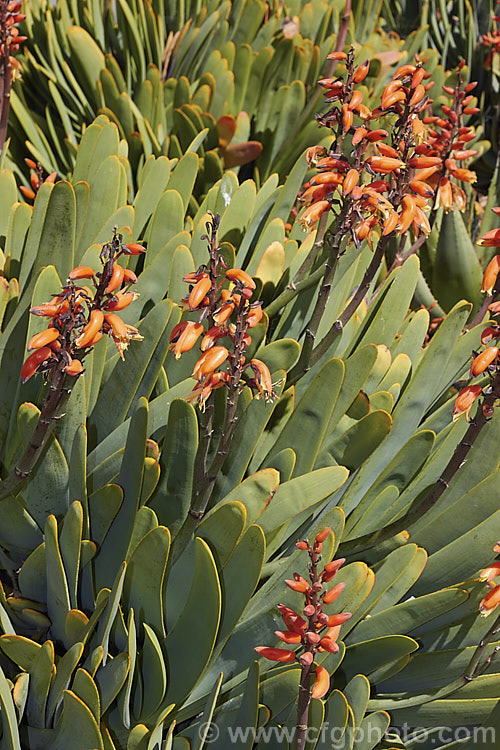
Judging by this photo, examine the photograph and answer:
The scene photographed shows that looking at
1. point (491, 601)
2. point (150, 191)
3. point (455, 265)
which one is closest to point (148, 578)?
point (491, 601)

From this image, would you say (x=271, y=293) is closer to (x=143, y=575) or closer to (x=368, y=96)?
(x=143, y=575)

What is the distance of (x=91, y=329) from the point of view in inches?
39.7

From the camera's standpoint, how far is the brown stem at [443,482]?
43.0 inches

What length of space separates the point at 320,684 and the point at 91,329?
586 millimetres

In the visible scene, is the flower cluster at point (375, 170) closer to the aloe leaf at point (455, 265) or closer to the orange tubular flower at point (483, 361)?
the orange tubular flower at point (483, 361)

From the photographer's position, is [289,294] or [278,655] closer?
[278,655]

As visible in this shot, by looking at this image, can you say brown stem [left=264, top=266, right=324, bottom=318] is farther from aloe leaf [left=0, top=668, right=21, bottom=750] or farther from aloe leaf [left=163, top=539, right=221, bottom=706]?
aloe leaf [left=0, top=668, right=21, bottom=750]

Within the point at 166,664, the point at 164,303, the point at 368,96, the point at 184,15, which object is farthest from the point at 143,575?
the point at 184,15

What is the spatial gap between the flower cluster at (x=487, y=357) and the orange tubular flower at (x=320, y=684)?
0.43 meters

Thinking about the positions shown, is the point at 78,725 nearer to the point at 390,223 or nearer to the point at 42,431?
the point at 42,431

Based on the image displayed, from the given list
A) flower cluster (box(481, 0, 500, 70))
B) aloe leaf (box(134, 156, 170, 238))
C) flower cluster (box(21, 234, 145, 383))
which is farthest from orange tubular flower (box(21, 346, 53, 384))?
flower cluster (box(481, 0, 500, 70))

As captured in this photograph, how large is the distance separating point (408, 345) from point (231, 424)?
762 millimetres

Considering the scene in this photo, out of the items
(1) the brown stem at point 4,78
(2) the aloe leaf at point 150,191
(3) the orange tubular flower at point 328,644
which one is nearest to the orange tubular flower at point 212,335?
(3) the orange tubular flower at point 328,644

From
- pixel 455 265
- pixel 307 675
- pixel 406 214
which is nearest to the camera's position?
pixel 307 675
